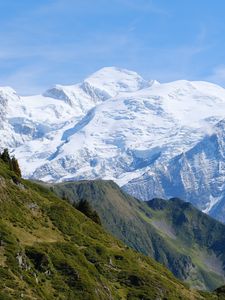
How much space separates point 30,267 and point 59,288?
4.75 meters

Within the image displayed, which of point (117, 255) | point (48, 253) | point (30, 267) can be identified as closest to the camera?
point (30, 267)

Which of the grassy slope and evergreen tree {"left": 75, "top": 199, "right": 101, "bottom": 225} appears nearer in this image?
the grassy slope

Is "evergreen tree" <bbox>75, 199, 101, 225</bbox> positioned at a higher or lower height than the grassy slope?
higher

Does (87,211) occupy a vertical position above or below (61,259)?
above

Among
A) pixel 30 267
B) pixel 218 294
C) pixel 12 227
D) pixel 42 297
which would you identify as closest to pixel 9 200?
pixel 12 227

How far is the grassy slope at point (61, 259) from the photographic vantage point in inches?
3676

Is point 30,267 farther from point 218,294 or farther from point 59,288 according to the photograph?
point 218,294

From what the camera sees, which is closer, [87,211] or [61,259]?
[61,259]

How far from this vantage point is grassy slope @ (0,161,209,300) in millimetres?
93375

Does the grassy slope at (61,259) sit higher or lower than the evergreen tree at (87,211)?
lower

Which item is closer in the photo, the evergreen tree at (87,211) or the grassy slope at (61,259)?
the grassy slope at (61,259)

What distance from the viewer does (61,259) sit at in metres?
103

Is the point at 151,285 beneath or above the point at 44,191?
beneath

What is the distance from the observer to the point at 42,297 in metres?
89.8
